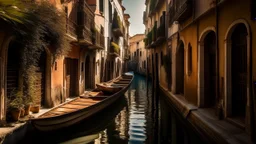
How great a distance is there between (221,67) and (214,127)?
6.99 feet

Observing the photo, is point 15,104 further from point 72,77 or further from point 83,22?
point 83,22

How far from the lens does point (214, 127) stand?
5.55 m

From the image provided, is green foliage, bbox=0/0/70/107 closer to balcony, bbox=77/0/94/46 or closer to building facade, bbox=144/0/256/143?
balcony, bbox=77/0/94/46

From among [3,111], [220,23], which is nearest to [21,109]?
[3,111]

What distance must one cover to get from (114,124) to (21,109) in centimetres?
364

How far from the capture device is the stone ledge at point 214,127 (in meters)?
4.68

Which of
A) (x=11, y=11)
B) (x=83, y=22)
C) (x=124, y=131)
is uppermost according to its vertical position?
Result: (x=83, y=22)

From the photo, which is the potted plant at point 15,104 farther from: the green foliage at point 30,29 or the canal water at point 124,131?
the canal water at point 124,131

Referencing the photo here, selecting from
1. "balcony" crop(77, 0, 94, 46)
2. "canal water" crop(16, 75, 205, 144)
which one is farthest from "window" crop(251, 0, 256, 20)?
"balcony" crop(77, 0, 94, 46)

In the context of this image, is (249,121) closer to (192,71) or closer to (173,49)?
(192,71)

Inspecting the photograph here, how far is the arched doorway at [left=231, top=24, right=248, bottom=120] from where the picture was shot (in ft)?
19.9

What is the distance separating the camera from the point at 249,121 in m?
4.76

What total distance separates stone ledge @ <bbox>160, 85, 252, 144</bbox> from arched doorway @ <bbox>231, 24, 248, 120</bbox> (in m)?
0.68

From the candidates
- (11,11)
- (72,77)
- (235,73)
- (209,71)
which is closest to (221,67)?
(235,73)
